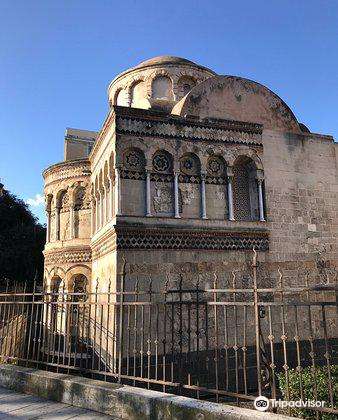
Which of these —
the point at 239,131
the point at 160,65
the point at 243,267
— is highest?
the point at 160,65

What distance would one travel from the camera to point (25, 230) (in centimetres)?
2372

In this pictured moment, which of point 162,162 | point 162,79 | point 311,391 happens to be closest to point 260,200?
point 162,162

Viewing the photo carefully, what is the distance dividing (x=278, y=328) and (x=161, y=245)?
343cm

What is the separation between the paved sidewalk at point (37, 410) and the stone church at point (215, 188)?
3.56 metres

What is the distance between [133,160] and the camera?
8.89 m

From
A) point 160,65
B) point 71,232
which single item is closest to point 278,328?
point 71,232

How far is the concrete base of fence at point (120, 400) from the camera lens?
3.51 meters

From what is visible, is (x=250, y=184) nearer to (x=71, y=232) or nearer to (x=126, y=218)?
(x=126, y=218)

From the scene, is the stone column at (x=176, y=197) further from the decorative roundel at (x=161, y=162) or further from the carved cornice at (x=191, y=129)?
the carved cornice at (x=191, y=129)

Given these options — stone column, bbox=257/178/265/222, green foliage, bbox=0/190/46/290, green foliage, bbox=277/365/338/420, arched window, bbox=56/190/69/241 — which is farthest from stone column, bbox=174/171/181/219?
green foliage, bbox=0/190/46/290

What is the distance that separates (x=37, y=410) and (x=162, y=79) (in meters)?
12.8

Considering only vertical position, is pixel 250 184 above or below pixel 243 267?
above

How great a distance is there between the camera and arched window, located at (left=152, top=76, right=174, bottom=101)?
48.0 feet

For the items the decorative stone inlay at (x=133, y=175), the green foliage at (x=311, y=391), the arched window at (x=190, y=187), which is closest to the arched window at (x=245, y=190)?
the arched window at (x=190, y=187)
